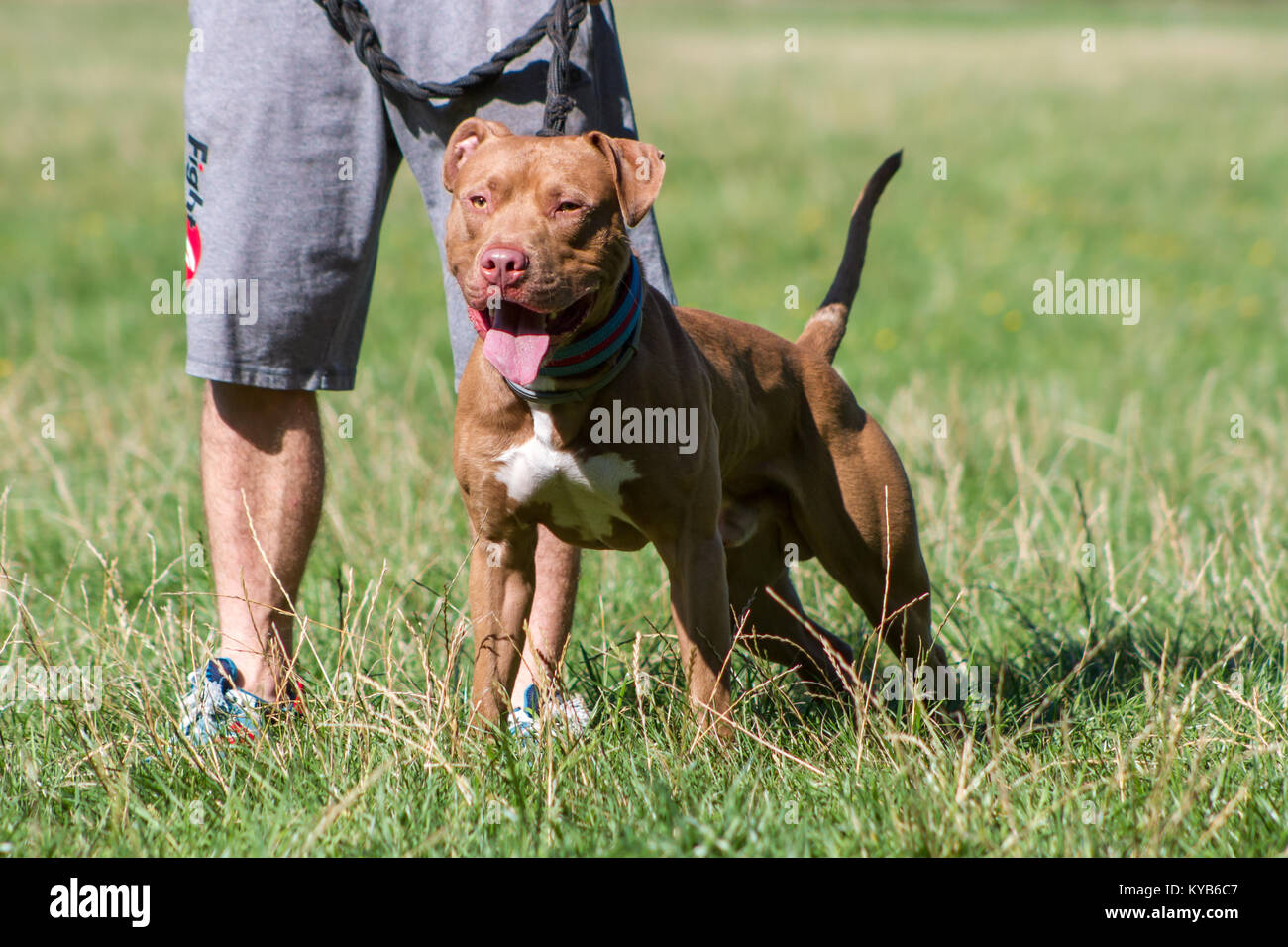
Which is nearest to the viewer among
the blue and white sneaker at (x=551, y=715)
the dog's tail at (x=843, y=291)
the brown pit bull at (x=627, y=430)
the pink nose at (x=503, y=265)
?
the pink nose at (x=503, y=265)

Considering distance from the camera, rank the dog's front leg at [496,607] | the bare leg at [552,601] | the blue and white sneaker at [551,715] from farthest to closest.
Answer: the bare leg at [552,601]
the dog's front leg at [496,607]
the blue and white sneaker at [551,715]

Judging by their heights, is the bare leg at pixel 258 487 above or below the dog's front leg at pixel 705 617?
above

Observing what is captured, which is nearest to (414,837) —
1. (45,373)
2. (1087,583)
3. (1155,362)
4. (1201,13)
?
(1087,583)

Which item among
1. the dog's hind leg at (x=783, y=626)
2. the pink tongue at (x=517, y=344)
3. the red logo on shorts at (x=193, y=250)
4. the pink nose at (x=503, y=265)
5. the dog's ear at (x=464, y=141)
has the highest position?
→ the dog's ear at (x=464, y=141)

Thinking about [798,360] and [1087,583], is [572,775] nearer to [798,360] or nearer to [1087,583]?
[798,360]

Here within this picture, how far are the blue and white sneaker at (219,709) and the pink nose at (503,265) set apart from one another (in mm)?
1064

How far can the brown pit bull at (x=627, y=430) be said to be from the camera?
257 centimetres

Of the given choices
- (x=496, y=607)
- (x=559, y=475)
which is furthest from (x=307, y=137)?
(x=496, y=607)

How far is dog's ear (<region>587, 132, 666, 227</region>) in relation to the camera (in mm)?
2617

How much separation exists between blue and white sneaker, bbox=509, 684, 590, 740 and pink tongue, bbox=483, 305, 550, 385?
0.66 m

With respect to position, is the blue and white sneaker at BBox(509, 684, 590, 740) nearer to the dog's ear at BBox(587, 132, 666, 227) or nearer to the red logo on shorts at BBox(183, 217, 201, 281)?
the dog's ear at BBox(587, 132, 666, 227)

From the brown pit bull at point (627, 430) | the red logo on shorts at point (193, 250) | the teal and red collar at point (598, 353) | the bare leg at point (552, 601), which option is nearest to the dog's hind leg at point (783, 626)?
the brown pit bull at point (627, 430)

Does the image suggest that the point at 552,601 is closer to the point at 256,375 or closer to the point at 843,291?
the point at 256,375

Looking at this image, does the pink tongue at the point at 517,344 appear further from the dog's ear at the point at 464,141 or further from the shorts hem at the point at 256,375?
the shorts hem at the point at 256,375
